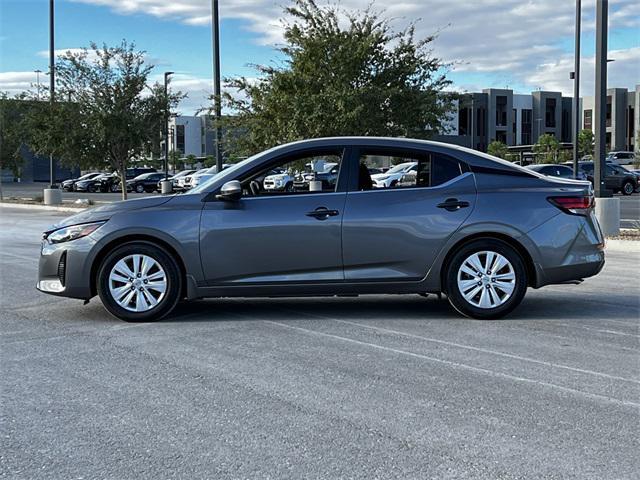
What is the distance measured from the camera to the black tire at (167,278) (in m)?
7.22

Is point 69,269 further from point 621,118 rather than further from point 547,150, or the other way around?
point 621,118

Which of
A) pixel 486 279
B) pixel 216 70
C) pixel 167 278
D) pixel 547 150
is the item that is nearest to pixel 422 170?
pixel 486 279

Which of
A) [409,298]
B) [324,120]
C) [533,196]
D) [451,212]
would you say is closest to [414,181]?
[451,212]

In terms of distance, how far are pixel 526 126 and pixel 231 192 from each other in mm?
91428

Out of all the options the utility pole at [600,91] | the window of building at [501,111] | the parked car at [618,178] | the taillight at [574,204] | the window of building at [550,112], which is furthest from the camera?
the window of building at [550,112]

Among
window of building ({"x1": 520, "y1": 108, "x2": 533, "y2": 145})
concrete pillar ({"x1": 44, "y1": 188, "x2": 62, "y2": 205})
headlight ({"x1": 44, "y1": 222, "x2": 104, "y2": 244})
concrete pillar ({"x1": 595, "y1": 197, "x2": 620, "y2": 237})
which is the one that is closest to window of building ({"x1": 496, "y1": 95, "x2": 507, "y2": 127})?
window of building ({"x1": 520, "y1": 108, "x2": 533, "y2": 145})

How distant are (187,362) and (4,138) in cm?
3985

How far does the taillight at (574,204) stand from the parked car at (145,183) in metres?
47.5

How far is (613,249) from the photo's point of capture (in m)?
13.9

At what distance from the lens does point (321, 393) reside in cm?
509

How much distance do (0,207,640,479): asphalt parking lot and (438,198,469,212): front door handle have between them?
1.07 metres

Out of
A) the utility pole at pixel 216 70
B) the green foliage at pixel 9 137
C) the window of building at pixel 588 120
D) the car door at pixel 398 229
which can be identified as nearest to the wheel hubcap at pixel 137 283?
the car door at pixel 398 229

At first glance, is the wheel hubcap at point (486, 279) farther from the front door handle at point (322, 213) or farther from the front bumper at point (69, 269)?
the front bumper at point (69, 269)

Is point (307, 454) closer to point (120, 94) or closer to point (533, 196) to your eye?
point (533, 196)
